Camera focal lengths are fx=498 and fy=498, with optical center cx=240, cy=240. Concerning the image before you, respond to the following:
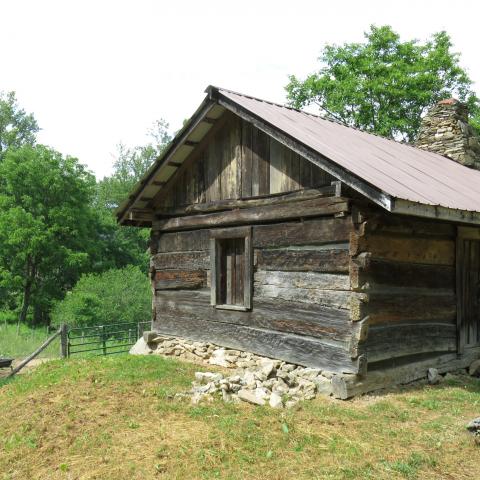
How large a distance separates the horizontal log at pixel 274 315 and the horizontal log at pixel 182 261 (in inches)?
21.8

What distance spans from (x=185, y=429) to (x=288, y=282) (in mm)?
3251

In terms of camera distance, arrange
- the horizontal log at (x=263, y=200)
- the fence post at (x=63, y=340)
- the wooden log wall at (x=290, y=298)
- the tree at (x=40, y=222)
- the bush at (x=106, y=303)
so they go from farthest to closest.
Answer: the tree at (x=40, y=222)
the bush at (x=106, y=303)
the fence post at (x=63, y=340)
the horizontal log at (x=263, y=200)
the wooden log wall at (x=290, y=298)

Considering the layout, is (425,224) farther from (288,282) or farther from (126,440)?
(126,440)

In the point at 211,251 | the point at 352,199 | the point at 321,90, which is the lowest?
the point at 211,251

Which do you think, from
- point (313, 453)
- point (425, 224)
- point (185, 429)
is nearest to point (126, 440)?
point (185, 429)

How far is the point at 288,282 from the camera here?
8461mm

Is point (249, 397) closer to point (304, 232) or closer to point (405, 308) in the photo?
point (304, 232)

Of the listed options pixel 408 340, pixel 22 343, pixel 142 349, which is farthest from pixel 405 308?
pixel 22 343

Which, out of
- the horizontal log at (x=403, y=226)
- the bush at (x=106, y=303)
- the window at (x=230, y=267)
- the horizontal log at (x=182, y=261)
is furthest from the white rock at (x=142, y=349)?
the bush at (x=106, y=303)

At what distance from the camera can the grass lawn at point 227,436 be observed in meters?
5.12

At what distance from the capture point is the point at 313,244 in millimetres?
8078

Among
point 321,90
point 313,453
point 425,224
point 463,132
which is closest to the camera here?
point 313,453

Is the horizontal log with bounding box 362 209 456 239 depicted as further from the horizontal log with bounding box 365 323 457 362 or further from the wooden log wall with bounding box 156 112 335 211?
the horizontal log with bounding box 365 323 457 362

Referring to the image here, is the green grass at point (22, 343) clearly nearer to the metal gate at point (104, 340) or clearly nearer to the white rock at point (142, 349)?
the metal gate at point (104, 340)
